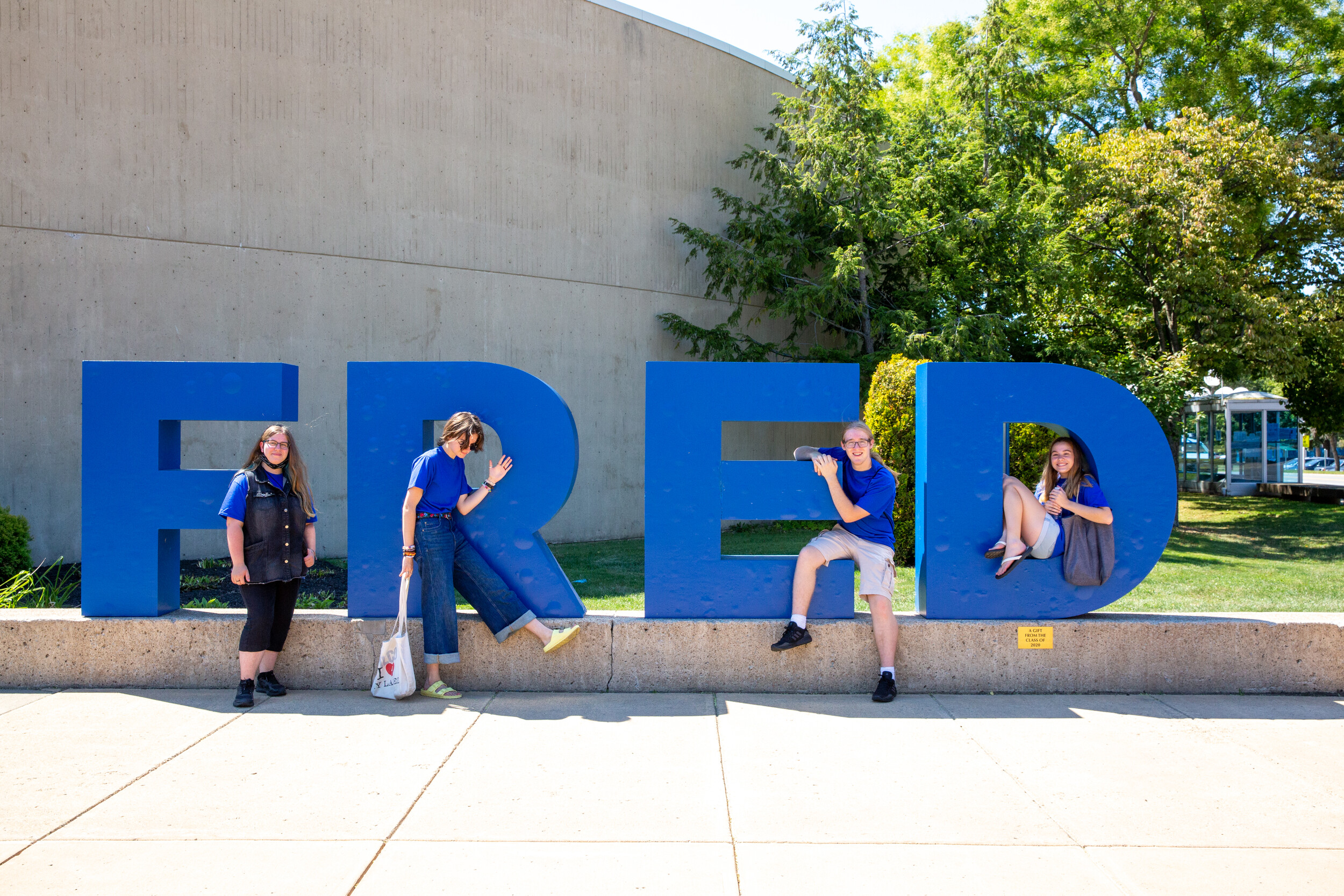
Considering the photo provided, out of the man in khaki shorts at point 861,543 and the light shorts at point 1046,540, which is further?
Answer: the light shorts at point 1046,540

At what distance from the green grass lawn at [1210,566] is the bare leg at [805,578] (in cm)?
202

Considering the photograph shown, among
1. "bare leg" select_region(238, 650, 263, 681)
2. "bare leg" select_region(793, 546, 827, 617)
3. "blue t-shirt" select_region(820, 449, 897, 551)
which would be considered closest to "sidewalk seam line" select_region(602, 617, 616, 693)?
"bare leg" select_region(793, 546, 827, 617)

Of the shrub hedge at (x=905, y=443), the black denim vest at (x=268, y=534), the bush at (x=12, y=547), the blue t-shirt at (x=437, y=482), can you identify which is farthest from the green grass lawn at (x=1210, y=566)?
the bush at (x=12, y=547)

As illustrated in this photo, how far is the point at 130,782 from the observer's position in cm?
410

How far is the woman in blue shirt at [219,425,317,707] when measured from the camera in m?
5.33

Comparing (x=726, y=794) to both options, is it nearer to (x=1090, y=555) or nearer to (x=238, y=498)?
(x=1090, y=555)

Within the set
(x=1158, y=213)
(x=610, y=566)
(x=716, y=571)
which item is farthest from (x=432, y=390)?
(x=1158, y=213)

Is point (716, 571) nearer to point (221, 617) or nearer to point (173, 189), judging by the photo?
point (221, 617)

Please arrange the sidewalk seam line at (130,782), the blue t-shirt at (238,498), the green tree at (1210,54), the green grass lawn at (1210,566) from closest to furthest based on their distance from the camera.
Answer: the sidewalk seam line at (130,782)
the blue t-shirt at (238,498)
the green grass lawn at (1210,566)
the green tree at (1210,54)

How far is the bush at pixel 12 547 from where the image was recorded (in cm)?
856

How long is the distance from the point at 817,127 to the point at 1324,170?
10145 mm

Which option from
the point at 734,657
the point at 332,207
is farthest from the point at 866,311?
the point at 734,657

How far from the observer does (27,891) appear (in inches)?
122

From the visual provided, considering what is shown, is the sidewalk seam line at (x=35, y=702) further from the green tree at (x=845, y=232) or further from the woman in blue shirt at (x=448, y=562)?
the green tree at (x=845, y=232)
